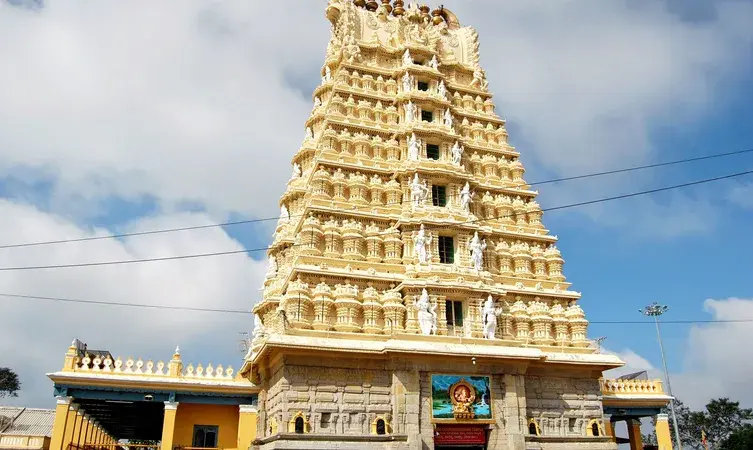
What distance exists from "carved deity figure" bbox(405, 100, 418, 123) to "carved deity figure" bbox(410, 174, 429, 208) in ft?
11.5

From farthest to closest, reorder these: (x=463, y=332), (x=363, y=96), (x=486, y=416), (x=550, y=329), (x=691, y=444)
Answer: (x=691, y=444) → (x=363, y=96) → (x=550, y=329) → (x=463, y=332) → (x=486, y=416)

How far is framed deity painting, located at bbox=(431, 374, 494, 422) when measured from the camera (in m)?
21.0

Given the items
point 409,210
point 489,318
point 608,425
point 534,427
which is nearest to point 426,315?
point 489,318

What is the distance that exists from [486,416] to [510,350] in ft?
8.34

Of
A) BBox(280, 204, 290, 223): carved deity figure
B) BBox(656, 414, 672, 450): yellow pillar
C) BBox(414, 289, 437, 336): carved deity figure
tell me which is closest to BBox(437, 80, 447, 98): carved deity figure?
BBox(280, 204, 290, 223): carved deity figure

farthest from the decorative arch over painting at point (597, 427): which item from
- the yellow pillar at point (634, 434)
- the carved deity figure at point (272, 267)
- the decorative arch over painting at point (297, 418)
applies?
the carved deity figure at point (272, 267)

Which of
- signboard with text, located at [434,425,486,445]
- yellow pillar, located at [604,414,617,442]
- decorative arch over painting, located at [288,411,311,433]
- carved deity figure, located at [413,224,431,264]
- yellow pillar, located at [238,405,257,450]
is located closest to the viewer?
decorative arch over painting, located at [288,411,311,433]

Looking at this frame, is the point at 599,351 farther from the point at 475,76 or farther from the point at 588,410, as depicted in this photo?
the point at 475,76

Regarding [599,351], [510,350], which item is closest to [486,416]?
[510,350]

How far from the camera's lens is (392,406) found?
20.6m

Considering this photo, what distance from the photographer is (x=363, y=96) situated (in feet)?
93.1

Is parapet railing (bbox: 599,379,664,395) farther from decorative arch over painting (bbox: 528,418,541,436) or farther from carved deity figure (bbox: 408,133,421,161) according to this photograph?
carved deity figure (bbox: 408,133,421,161)

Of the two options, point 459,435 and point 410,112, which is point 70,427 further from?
point 410,112

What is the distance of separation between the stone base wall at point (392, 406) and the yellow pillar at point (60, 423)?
723cm
